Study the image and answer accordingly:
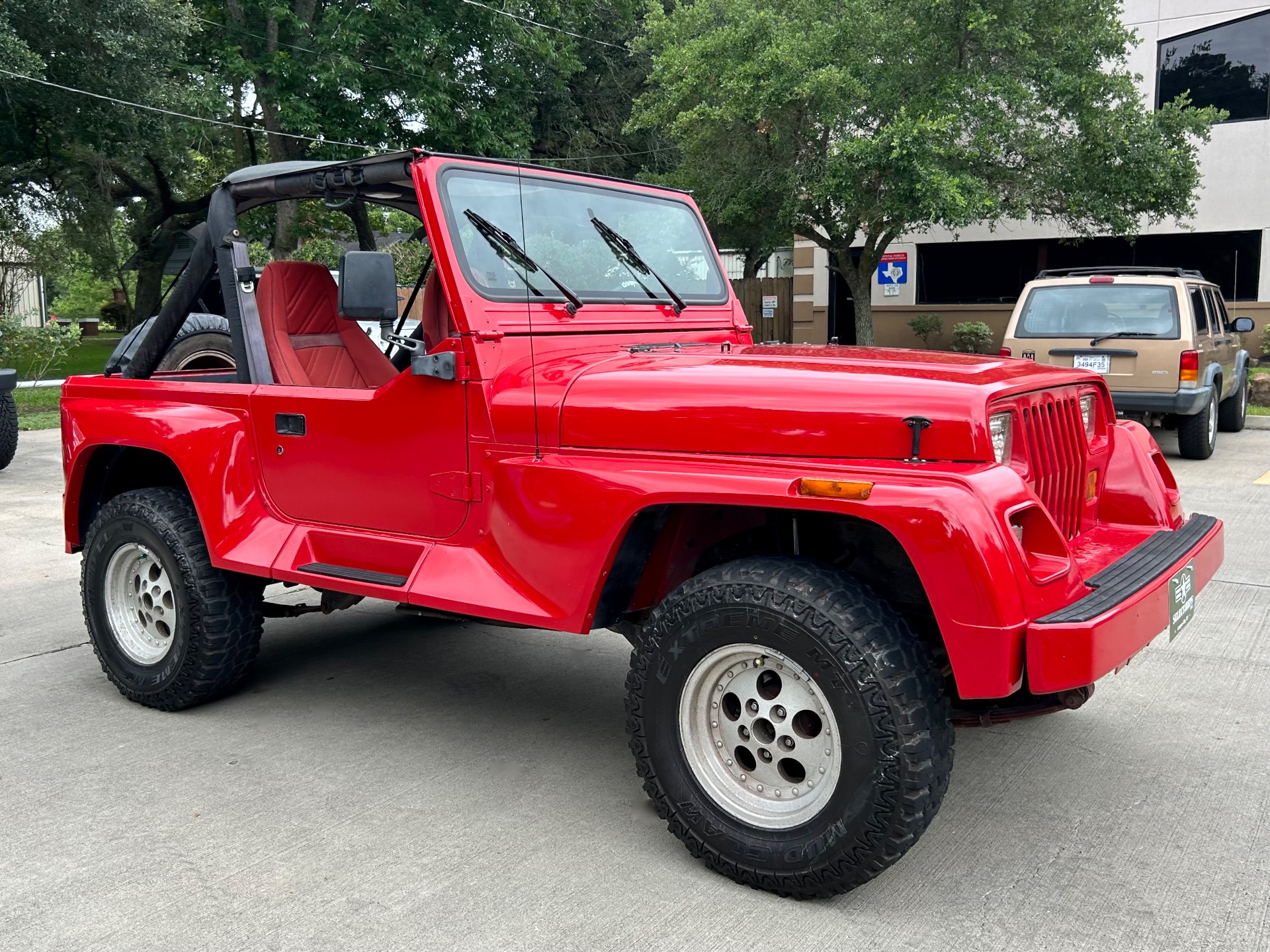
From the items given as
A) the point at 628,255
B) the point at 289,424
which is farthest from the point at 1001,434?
the point at 289,424

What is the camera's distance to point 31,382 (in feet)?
65.3

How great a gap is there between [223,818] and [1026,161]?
16.7 m

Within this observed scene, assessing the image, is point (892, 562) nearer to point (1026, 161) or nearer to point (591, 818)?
point (591, 818)

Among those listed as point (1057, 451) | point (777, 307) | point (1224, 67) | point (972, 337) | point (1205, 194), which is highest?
point (1224, 67)

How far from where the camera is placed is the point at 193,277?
4539 mm

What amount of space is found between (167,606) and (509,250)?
210 centimetres

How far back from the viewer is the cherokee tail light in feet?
34.0

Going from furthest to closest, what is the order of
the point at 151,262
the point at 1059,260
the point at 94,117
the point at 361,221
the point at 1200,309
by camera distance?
the point at 151,262 → the point at 1059,260 → the point at 94,117 → the point at 1200,309 → the point at 361,221

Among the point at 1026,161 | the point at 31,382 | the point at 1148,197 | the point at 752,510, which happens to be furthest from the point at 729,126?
the point at 752,510

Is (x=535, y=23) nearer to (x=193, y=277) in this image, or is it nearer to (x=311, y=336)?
(x=311, y=336)

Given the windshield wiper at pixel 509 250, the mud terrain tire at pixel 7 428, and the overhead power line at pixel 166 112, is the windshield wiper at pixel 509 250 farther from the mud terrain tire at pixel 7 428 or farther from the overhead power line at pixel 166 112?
the overhead power line at pixel 166 112

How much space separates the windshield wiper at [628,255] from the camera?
4285 mm

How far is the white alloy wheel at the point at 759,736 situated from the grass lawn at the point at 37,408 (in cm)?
1268

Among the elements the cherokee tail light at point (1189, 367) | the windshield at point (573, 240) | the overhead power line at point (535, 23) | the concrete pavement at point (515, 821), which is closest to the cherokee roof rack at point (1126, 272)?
the cherokee tail light at point (1189, 367)
